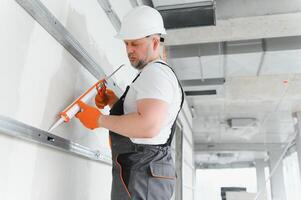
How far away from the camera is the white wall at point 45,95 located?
846 millimetres

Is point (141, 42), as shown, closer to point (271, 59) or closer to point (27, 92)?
point (27, 92)

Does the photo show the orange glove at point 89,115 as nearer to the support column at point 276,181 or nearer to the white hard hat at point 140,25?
the white hard hat at point 140,25

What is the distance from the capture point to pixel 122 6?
1.91 metres

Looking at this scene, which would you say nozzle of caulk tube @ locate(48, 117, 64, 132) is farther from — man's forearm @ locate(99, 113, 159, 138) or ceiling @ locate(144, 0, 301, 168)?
ceiling @ locate(144, 0, 301, 168)

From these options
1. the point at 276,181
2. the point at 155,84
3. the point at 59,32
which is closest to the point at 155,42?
the point at 155,84

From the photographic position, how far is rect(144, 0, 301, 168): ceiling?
8.38 ft

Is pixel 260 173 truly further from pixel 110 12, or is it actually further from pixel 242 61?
pixel 110 12

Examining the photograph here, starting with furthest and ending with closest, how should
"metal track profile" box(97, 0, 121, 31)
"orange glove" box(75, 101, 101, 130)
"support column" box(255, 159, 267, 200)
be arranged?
"support column" box(255, 159, 267, 200), "metal track profile" box(97, 0, 121, 31), "orange glove" box(75, 101, 101, 130)

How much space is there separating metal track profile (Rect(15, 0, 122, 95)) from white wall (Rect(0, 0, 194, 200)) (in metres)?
0.02

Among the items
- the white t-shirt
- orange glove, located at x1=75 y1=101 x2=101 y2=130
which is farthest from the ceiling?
orange glove, located at x1=75 y1=101 x2=101 y2=130

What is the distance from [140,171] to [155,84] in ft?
1.02

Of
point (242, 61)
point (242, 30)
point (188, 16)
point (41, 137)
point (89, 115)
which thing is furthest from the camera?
point (242, 61)

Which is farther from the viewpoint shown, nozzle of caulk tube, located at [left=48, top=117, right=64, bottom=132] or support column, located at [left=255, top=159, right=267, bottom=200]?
Result: support column, located at [left=255, top=159, right=267, bottom=200]

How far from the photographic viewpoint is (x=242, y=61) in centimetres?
350
